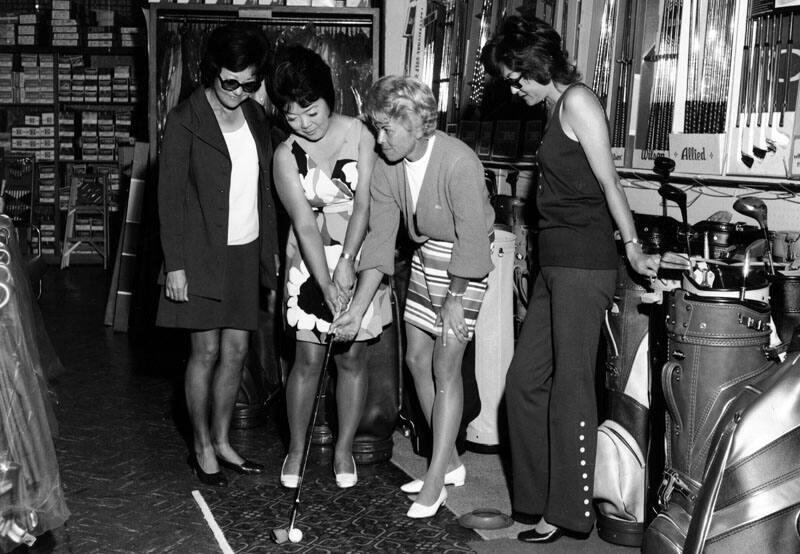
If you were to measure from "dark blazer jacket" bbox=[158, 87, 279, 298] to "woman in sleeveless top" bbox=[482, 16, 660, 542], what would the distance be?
3.80ft

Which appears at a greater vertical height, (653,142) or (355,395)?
(653,142)

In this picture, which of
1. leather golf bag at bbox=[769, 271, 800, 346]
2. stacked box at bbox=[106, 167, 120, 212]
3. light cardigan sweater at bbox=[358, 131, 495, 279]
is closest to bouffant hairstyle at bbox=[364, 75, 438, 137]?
light cardigan sweater at bbox=[358, 131, 495, 279]

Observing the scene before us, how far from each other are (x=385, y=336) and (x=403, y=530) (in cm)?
109

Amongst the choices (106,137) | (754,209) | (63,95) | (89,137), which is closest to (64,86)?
(63,95)

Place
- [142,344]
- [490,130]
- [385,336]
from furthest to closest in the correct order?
[142,344] → [490,130] → [385,336]

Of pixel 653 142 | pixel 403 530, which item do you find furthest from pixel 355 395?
pixel 653 142

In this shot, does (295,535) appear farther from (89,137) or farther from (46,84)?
(46,84)

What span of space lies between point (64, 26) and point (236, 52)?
28.2 ft

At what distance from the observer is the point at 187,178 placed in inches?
149

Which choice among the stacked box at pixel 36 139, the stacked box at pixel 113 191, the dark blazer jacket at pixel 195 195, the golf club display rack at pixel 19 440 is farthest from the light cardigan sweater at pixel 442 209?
the stacked box at pixel 36 139

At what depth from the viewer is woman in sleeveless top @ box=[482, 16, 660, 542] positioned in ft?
10.2

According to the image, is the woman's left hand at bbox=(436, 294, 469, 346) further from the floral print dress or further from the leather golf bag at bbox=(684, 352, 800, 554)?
the leather golf bag at bbox=(684, 352, 800, 554)

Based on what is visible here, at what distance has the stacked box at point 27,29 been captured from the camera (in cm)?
1127

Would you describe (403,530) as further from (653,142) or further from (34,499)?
(653,142)
